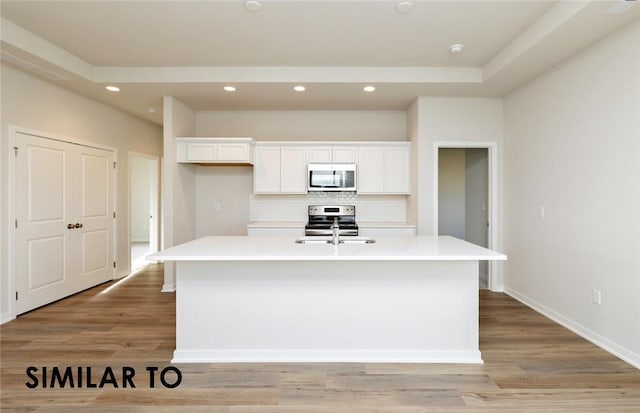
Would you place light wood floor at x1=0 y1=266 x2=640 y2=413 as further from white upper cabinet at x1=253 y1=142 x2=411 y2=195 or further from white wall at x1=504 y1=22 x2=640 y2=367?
white upper cabinet at x1=253 y1=142 x2=411 y2=195

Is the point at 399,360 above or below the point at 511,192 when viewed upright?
below

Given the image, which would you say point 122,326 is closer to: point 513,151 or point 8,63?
point 8,63

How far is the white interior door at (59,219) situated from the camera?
11.9 feet

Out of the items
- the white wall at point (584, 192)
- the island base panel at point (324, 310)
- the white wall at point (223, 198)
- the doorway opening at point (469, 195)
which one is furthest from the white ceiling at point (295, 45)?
the island base panel at point (324, 310)

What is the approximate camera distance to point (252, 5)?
2625 millimetres

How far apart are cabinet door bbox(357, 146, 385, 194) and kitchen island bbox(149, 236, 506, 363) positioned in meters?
2.33

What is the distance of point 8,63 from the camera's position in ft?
11.1

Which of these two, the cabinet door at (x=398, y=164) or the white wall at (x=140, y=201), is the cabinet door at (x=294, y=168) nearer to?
the cabinet door at (x=398, y=164)

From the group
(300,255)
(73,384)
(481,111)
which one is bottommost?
(73,384)

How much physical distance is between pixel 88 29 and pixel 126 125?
2.47 meters

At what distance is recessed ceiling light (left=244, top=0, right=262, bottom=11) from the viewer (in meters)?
2.59

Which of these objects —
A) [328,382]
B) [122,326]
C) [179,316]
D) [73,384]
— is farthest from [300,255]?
[122,326]

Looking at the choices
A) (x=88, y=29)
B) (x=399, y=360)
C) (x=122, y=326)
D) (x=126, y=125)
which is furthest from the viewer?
(x=126, y=125)

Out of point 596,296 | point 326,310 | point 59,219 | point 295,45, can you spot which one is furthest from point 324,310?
point 59,219
